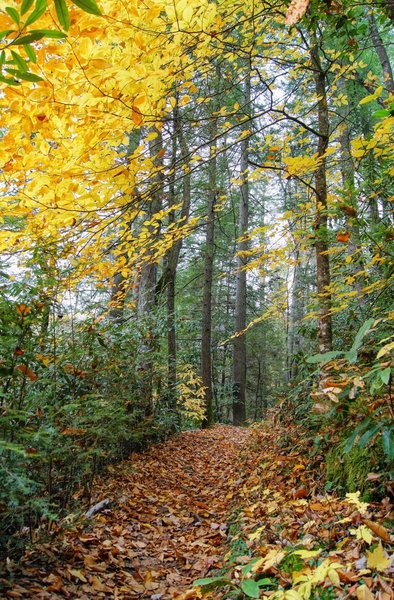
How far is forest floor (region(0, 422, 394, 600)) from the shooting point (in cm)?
204

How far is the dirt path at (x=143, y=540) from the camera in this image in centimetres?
256

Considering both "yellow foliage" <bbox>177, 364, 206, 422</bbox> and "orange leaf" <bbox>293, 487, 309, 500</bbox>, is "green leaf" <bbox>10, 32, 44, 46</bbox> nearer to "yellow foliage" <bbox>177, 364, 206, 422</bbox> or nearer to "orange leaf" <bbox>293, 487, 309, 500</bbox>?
"orange leaf" <bbox>293, 487, 309, 500</bbox>

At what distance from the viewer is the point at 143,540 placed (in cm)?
358

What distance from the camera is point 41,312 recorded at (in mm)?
2908

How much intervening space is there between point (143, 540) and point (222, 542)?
0.71 metres

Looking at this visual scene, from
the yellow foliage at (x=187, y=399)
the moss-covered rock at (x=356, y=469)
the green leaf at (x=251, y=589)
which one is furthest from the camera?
the yellow foliage at (x=187, y=399)

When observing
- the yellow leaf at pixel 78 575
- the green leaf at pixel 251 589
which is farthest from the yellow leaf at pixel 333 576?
the yellow leaf at pixel 78 575

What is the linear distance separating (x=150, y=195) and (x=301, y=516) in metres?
2.73

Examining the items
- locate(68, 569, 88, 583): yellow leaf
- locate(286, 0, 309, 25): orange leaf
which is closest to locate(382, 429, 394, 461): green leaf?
locate(68, 569, 88, 583): yellow leaf

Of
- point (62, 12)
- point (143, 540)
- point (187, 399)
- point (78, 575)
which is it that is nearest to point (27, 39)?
point (62, 12)

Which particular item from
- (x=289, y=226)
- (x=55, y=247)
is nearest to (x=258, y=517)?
(x=55, y=247)

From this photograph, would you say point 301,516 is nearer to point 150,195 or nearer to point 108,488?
point 108,488

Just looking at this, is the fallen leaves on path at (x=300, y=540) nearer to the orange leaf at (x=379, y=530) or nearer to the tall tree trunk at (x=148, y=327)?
the orange leaf at (x=379, y=530)

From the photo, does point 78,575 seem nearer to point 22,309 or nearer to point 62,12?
point 22,309
